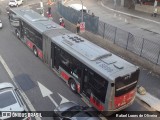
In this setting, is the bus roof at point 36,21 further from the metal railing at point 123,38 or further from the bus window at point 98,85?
the bus window at point 98,85

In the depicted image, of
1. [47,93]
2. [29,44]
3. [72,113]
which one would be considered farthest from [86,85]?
[29,44]

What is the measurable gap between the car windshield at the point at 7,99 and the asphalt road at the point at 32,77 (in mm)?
2510

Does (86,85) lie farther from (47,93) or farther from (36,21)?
(36,21)

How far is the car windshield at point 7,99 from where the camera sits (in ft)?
40.5

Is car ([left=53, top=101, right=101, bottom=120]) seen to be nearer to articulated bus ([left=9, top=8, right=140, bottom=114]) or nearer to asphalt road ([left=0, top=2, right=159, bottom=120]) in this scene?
articulated bus ([left=9, top=8, right=140, bottom=114])

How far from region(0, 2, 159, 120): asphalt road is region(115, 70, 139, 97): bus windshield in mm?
2213

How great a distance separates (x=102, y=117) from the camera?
557 inches

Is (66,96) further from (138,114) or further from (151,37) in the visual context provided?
(151,37)

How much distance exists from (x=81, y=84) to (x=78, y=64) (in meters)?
1.33

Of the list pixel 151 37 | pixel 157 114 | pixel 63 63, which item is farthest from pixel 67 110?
pixel 151 37

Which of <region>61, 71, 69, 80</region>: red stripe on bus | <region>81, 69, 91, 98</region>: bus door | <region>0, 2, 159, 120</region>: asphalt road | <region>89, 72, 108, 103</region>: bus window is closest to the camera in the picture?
<region>89, 72, 108, 103</region>: bus window

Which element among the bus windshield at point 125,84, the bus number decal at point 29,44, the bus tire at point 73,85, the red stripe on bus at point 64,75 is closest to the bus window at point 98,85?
the bus windshield at point 125,84

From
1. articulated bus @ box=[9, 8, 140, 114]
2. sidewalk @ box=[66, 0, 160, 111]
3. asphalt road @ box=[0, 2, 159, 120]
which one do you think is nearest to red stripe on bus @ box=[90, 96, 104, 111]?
articulated bus @ box=[9, 8, 140, 114]

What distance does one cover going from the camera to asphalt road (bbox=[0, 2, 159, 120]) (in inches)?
609
